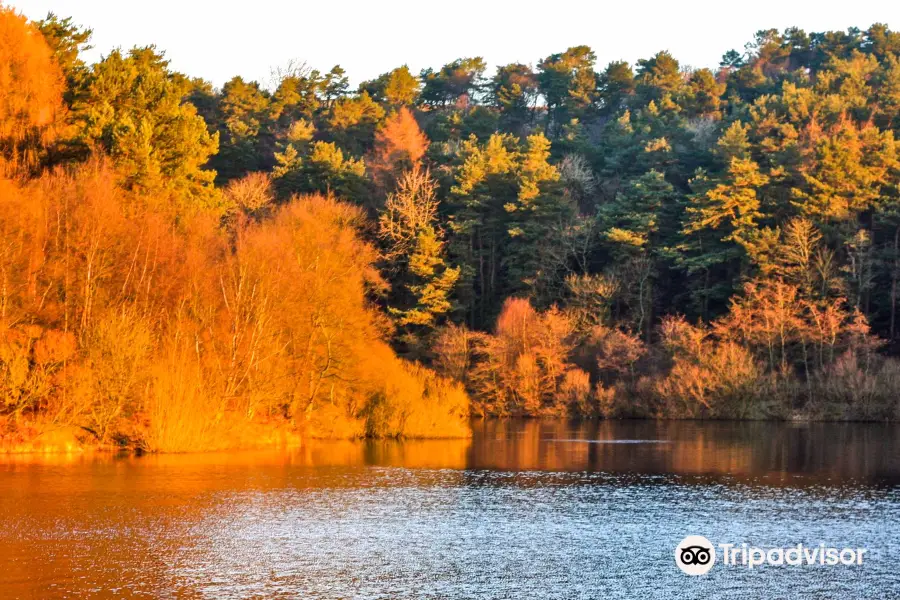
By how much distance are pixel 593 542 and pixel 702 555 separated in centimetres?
246

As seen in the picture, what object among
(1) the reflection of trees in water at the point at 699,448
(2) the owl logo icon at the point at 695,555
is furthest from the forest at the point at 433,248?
(2) the owl logo icon at the point at 695,555

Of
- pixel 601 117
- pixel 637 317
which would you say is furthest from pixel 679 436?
pixel 601 117

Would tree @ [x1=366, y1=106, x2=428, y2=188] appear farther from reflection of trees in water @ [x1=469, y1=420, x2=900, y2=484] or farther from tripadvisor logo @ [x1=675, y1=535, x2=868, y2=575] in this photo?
tripadvisor logo @ [x1=675, y1=535, x2=868, y2=575]

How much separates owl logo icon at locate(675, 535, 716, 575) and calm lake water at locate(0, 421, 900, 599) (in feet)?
0.79

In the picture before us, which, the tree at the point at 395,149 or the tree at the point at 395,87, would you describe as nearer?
the tree at the point at 395,149

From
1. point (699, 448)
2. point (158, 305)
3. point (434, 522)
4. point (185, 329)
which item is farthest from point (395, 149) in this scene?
point (434, 522)

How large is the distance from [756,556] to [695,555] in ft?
4.29

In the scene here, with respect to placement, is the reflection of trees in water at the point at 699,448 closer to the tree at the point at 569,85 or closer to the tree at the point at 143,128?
the tree at the point at 143,128

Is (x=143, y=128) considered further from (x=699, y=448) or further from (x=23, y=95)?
(x=699, y=448)

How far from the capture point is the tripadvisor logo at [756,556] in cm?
2058

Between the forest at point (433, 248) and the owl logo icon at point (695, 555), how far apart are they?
22.1 meters

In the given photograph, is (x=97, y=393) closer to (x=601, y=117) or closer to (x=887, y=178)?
(x=887, y=178)

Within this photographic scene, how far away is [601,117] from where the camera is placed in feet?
363

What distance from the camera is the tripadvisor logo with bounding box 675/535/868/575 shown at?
2058 cm
